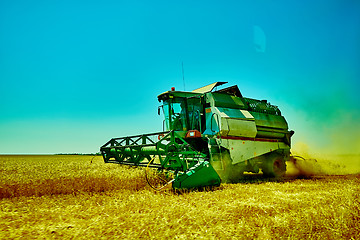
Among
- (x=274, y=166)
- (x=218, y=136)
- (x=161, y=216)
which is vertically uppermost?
(x=218, y=136)

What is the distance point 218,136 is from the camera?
6941mm

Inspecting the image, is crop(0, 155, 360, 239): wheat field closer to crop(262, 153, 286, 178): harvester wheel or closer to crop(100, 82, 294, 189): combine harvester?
crop(100, 82, 294, 189): combine harvester

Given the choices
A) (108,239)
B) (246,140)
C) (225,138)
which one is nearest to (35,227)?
(108,239)

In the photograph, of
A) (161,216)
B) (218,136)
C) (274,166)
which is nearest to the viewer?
(161,216)

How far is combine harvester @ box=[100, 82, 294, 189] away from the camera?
21.4 ft

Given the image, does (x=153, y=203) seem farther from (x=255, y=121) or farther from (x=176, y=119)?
(x=255, y=121)

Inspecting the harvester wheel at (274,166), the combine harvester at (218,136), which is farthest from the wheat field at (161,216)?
the harvester wheel at (274,166)

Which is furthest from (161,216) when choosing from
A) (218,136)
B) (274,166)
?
(274,166)

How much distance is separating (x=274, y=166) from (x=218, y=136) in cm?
351

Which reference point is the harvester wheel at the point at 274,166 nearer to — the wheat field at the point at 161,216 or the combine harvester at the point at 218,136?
the combine harvester at the point at 218,136

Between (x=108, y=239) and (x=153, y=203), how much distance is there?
1395 millimetres

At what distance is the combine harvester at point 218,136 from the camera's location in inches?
257

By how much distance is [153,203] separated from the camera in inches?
142

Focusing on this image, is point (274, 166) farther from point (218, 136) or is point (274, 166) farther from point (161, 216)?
point (161, 216)
